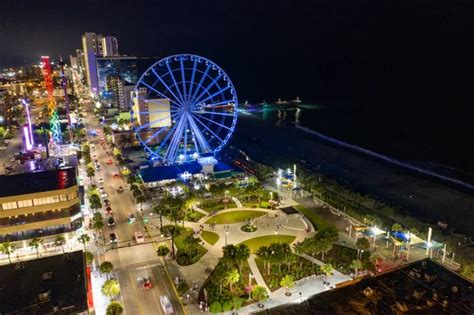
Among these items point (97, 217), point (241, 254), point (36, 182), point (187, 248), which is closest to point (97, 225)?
point (97, 217)

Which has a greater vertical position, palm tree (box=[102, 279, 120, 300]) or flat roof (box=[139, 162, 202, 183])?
flat roof (box=[139, 162, 202, 183])

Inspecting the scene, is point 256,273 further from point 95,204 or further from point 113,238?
point 95,204

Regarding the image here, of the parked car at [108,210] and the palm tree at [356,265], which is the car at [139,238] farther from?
the palm tree at [356,265]

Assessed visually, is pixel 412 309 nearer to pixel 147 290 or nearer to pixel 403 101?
pixel 147 290

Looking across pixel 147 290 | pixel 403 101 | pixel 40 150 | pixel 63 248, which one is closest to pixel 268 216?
pixel 147 290

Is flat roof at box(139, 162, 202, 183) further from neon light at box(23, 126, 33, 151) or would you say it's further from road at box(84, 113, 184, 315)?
neon light at box(23, 126, 33, 151)

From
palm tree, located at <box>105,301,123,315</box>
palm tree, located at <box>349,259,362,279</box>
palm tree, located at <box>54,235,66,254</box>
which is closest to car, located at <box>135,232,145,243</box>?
palm tree, located at <box>54,235,66,254</box>
